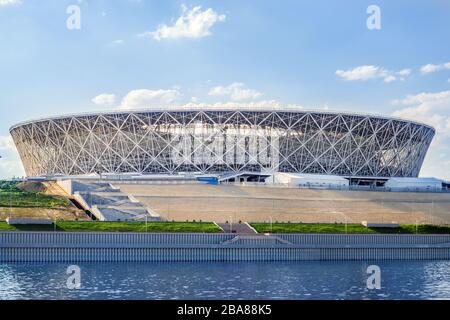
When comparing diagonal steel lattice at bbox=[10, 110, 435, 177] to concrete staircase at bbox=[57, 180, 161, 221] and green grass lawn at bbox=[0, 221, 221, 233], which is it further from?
green grass lawn at bbox=[0, 221, 221, 233]

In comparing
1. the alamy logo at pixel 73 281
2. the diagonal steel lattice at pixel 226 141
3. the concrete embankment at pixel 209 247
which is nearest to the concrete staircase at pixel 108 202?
the concrete embankment at pixel 209 247

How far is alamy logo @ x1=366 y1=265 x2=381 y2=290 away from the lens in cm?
3220

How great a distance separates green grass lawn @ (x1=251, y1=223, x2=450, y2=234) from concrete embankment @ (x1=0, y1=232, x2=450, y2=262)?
2352mm

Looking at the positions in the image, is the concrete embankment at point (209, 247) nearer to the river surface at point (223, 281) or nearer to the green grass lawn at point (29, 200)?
the river surface at point (223, 281)

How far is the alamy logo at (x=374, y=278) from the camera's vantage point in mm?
32200

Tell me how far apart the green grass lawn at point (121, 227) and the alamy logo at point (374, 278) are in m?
11.5

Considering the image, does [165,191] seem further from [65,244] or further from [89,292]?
[89,292]

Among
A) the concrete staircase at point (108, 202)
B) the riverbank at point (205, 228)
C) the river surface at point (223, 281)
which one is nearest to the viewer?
the river surface at point (223, 281)

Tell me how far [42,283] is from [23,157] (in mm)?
72669

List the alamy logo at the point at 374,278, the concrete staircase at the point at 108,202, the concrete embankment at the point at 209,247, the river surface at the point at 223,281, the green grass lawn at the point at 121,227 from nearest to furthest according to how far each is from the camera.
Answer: the river surface at the point at 223,281, the alamy logo at the point at 374,278, the concrete embankment at the point at 209,247, the green grass lawn at the point at 121,227, the concrete staircase at the point at 108,202

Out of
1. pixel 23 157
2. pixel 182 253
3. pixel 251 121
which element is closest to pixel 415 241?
pixel 182 253

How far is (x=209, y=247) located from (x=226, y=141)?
39.2 metres

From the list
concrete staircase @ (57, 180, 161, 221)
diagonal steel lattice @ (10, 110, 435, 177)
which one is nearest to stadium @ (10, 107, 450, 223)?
diagonal steel lattice @ (10, 110, 435, 177)

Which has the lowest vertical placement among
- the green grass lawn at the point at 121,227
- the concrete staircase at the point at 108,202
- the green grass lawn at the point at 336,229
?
the green grass lawn at the point at 336,229
